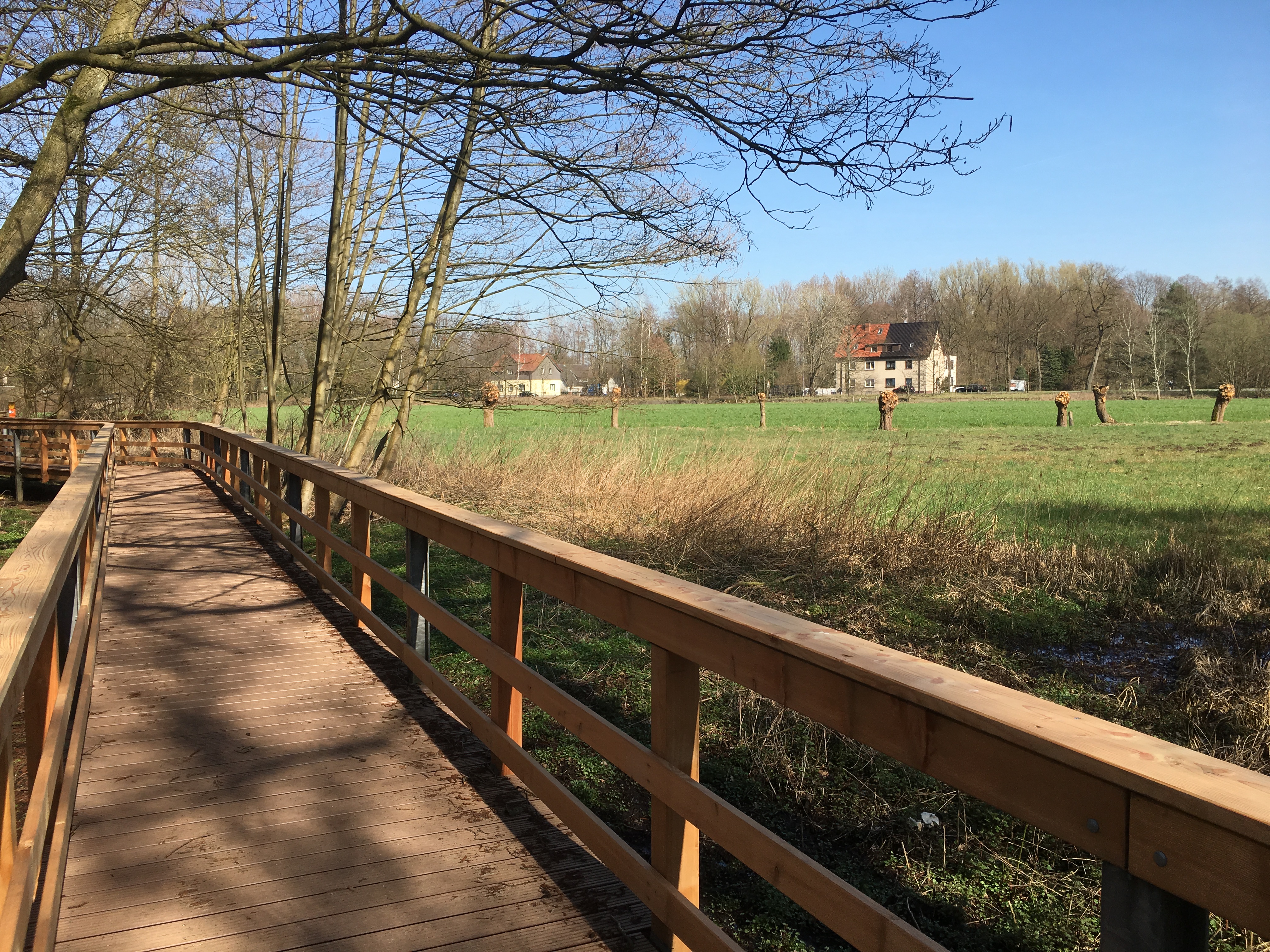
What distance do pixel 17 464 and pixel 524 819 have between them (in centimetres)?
1869

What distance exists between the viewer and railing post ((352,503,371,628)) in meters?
5.45

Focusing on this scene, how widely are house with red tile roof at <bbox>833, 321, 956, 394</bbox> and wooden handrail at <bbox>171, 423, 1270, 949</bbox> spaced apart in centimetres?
9197

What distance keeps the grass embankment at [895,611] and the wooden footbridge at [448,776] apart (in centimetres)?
94

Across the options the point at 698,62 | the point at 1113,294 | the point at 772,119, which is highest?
the point at 1113,294

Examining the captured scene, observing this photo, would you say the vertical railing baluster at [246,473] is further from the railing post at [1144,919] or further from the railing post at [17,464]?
the railing post at [1144,919]

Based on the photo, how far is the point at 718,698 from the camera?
18.4 feet

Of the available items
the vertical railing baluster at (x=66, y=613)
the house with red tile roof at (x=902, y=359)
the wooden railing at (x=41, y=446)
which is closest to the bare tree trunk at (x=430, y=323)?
the vertical railing baluster at (x=66, y=613)

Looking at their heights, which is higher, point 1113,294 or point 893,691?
point 1113,294

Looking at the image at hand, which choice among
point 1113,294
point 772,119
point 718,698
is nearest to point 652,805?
point 718,698

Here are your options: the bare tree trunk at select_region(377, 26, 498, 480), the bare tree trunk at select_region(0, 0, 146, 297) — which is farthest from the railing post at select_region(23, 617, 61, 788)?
the bare tree trunk at select_region(377, 26, 498, 480)

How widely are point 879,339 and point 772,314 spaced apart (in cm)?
2132

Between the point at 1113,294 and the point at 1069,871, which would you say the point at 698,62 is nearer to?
the point at 1069,871

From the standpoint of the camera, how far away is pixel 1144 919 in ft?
4.00

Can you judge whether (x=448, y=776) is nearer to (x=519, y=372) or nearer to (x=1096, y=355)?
(x=519, y=372)
